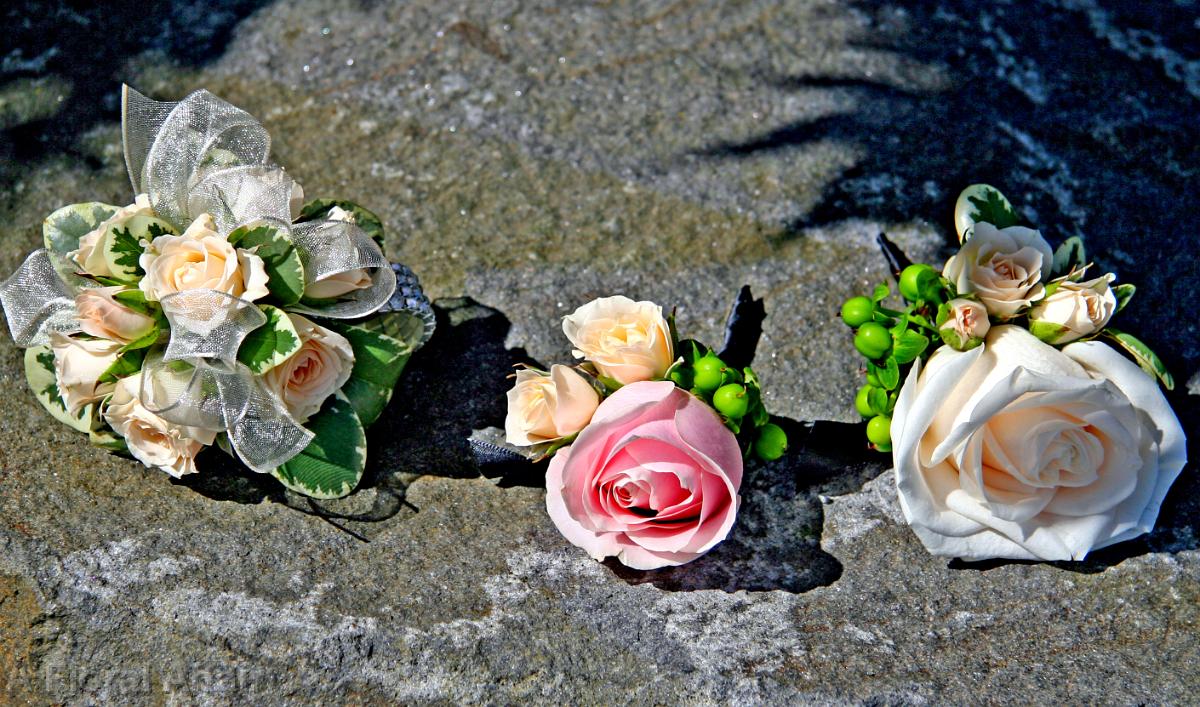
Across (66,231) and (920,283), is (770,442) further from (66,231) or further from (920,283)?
(66,231)

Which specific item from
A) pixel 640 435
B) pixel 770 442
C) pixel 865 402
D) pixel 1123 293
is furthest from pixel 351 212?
pixel 1123 293

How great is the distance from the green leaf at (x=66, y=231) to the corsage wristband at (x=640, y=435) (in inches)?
28.9

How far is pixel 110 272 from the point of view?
1674mm

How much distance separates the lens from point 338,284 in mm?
1726

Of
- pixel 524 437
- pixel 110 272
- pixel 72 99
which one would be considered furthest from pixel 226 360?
pixel 72 99

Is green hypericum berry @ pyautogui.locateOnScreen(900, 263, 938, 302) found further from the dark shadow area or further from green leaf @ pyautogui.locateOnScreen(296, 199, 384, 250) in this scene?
the dark shadow area

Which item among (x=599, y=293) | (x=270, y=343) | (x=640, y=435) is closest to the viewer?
(x=640, y=435)

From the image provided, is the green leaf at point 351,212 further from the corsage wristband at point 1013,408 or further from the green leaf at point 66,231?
the corsage wristband at point 1013,408

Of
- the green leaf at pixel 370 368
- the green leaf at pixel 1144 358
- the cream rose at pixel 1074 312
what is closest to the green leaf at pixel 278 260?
the green leaf at pixel 370 368

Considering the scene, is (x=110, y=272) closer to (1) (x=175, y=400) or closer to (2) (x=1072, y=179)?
(1) (x=175, y=400)

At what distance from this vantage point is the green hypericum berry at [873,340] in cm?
168

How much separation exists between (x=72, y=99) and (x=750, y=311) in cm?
155

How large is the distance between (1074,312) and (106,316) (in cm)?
144

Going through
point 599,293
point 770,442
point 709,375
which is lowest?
point 599,293
